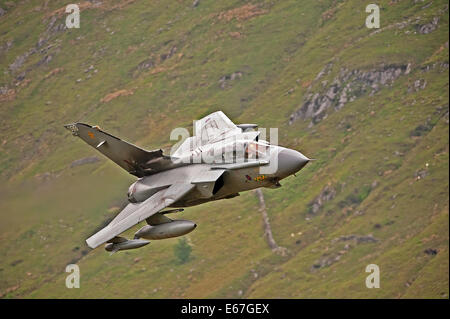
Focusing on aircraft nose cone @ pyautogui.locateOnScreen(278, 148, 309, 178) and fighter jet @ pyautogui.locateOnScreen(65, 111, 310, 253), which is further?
fighter jet @ pyautogui.locateOnScreen(65, 111, 310, 253)

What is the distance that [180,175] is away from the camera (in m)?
69.3

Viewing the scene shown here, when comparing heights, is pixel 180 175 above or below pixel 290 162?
above

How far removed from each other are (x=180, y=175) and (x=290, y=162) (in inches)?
326

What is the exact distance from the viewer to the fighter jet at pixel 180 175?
219 ft

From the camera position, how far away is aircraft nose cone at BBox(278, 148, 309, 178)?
2598 inches

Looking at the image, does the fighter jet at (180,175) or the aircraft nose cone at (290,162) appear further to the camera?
the fighter jet at (180,175)

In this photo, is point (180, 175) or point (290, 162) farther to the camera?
point (180, 175)
